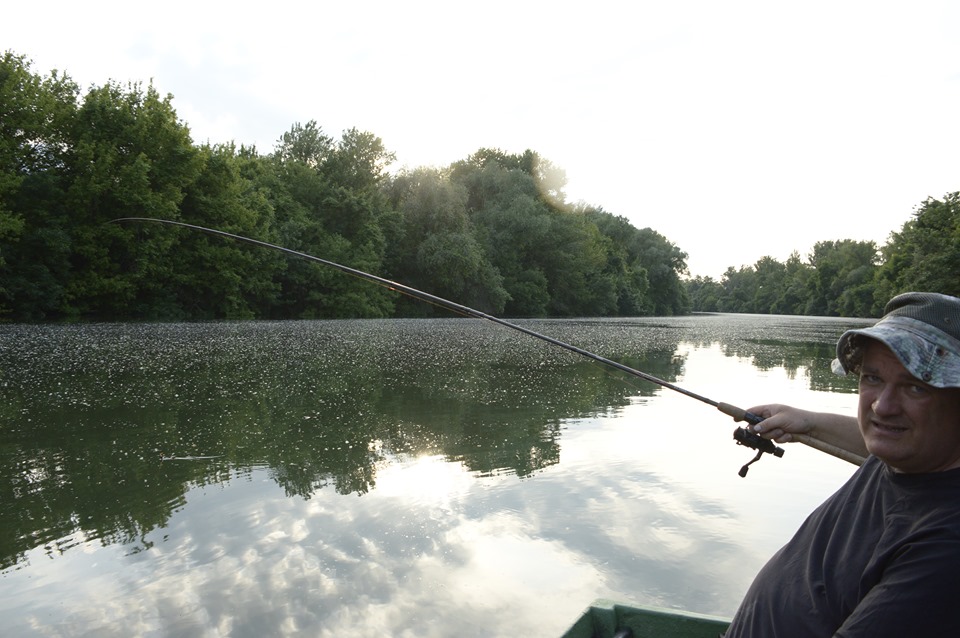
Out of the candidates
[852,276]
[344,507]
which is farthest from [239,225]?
[852,276]

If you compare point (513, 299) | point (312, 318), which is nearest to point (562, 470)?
point (312, 318)

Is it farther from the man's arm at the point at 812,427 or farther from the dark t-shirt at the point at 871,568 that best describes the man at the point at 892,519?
the man's arm at the point at 812,427

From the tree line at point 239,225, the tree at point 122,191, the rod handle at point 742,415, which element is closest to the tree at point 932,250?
the tree line at point 239,225

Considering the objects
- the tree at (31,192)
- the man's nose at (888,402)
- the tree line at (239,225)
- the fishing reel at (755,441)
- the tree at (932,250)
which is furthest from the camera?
the tree at (932,250)

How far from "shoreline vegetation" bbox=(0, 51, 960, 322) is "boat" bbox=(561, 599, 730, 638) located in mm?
26593

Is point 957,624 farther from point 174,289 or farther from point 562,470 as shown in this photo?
point 174,289

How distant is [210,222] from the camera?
35.8m

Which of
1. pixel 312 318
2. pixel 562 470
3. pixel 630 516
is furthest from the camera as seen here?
pixel 312 318

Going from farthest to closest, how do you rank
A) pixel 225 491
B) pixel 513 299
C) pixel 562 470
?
pixel 513 299 < pixel 562 470 < pixel 225 491

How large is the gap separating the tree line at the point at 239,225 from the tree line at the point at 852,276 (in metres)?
25.3

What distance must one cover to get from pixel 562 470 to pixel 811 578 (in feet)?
17.1

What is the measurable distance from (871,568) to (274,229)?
135 ft

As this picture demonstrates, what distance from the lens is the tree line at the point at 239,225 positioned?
28.6 metres

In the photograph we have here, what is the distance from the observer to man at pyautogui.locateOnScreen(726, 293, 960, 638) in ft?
4.75
